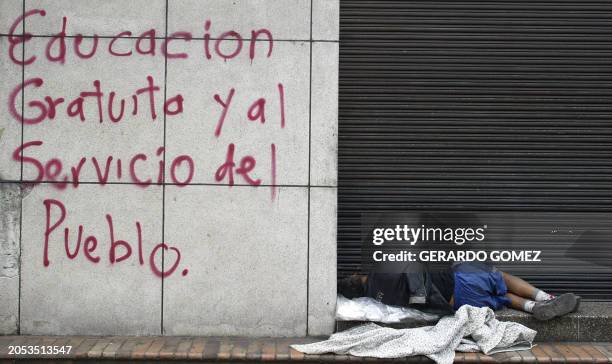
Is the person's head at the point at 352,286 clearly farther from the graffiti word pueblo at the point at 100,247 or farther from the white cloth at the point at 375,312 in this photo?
the graffiti word pueblo at the point at 100,247

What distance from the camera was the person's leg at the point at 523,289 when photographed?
5834mm

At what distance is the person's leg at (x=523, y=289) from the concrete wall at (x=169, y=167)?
5.14 ft

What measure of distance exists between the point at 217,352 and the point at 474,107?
10.1 feet

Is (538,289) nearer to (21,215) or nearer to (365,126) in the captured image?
(365,126)

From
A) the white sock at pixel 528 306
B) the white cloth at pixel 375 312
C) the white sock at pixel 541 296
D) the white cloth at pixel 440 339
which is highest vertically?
the white sock at pixel 541 296

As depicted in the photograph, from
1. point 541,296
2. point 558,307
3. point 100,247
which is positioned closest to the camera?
point 558,307

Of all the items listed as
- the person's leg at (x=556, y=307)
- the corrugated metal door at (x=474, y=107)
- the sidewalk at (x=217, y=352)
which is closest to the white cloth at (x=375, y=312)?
the corrugated metal door at (x=474, y=107)

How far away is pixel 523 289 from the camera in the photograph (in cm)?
592

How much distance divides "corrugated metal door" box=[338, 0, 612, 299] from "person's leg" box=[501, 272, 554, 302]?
62cm

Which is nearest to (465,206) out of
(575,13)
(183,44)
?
(575,13)

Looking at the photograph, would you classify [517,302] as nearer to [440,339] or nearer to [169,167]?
[440,339]

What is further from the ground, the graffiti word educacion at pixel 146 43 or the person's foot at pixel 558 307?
the graffiti word educacion at pixel 146 43

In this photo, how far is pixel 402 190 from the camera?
19.9 ft

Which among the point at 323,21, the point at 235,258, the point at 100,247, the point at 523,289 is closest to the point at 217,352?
the point at 235,258
